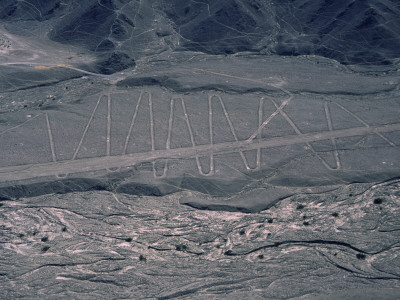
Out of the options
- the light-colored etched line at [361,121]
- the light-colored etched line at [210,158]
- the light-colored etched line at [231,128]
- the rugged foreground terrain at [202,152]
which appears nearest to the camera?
the rugged foreground terrain at [202,152]

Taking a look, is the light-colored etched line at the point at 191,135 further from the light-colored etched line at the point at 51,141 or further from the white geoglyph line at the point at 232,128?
the light-colored etched line at the point at 51,141

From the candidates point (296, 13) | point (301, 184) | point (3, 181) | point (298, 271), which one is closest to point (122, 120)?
point (3, 181)

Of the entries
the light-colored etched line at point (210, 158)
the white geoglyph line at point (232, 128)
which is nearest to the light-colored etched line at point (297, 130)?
the white geoglyph line at point (232, 128)

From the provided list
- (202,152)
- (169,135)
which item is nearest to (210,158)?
(202,152)

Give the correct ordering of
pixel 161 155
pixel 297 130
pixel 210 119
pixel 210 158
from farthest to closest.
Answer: pixel 210 119 → pixel 297 130 → pixel 161 155 → pixel 210 158

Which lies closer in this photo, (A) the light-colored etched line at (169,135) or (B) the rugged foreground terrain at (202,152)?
(B) the rugged foreground terrain at (202,152)

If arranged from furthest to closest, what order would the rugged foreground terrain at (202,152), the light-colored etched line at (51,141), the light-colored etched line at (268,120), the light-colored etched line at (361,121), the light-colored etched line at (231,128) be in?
the light-colored etched line at (268,120), the light-colored etched line at (51,141), the light-colored etched line at (361,121), the light-colored etched line at (231,128), the rugged foreground terrain at (202,152)

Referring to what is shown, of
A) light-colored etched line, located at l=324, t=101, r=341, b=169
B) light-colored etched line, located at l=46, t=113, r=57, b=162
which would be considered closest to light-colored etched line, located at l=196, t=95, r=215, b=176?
light-colored etched line, located at l=324, t=101, r=341, b=169

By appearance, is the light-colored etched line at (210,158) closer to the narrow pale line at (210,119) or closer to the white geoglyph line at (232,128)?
the narrow pale line at (210,119)

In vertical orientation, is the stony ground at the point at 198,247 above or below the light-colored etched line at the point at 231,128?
below

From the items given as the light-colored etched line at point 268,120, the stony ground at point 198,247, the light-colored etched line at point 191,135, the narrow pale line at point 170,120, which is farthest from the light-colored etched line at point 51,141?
the light-colored etched line at point 268,120

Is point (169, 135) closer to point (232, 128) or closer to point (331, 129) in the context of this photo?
point (232, 128)
